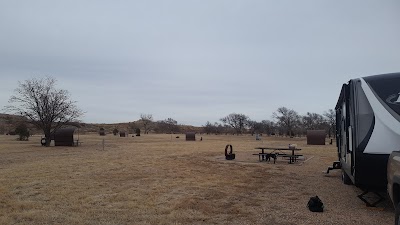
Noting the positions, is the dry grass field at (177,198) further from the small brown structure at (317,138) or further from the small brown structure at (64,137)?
the small brown structure at (317,138)

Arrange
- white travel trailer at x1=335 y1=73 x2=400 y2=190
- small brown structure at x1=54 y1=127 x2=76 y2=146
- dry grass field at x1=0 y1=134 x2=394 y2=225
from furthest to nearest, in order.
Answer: small brown structure at x1=54 y1=127 x2=76 y2=146
dry grass field at x1=0 y1=134 x2=394 y2=225
white travel trailer at x1=335 y1=73 x2=400 y2=190

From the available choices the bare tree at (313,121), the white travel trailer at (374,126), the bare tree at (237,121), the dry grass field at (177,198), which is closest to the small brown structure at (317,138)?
the dry grass field at (177,198)

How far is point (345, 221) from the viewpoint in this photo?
19.6ft

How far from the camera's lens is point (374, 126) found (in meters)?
6.18

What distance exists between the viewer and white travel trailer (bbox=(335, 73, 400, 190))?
19.4 ft

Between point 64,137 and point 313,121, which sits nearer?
point 64,137

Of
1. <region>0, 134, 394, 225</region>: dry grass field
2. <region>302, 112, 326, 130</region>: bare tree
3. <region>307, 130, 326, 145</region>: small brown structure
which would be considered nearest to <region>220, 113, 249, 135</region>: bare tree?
<region>302, 112, 326, 130</region>: bare tree

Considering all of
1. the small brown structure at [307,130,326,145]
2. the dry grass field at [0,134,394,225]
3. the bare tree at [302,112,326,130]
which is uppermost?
the bare tree at [302,112,326,130]

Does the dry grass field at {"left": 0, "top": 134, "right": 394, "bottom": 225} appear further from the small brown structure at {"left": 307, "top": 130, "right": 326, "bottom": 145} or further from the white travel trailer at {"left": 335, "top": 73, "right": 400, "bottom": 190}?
the small brown structure at {"left": 307, "top": 130, "right": 326, "bottom": 145}

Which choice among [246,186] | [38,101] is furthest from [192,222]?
[38,101]

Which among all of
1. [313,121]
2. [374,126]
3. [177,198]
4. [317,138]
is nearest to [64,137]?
[317,138]

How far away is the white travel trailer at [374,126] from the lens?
592 centimetres

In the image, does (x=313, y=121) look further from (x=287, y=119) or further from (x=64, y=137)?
(x=64, y=137)

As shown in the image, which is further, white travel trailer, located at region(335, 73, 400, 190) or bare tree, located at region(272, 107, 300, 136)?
bare tree, located at region(272, 107, 300, 136)
